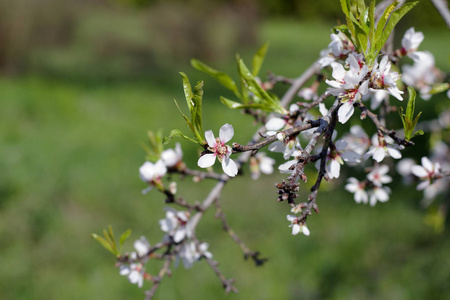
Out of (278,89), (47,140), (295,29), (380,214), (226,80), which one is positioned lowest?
(295,29)

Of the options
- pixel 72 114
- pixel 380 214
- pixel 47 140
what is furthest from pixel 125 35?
pixel 380 214

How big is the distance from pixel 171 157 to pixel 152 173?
0.11 meters

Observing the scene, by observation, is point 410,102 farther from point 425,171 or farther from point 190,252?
point 190,252

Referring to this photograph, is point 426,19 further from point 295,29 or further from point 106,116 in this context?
point 106,116

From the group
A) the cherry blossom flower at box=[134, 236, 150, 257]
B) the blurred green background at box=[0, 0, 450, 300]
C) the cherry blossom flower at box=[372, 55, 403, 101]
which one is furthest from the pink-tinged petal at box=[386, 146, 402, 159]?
the blurred green background at box=[0, 0, 450, 300]

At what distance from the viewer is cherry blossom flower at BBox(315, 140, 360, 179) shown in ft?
2.65

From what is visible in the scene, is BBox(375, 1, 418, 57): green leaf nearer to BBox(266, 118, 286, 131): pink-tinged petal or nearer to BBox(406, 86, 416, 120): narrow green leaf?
BBox(406, 86, 416, 120): narrow green leaf

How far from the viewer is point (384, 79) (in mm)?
708

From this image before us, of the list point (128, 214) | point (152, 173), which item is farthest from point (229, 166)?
point (128, 214)

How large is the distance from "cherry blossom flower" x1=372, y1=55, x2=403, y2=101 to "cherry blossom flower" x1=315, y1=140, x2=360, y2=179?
0.13 metres

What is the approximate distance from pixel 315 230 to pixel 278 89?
15.1 ft

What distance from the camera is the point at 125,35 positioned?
28.3ft

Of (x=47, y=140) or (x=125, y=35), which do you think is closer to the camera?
(x=47, y=140)

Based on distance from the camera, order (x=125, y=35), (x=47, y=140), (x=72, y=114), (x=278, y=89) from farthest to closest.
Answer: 1. (x=125, y=35)
2. (x=278, y=89)
3. (x=72, y=114)
4. (x=47, y=140)
